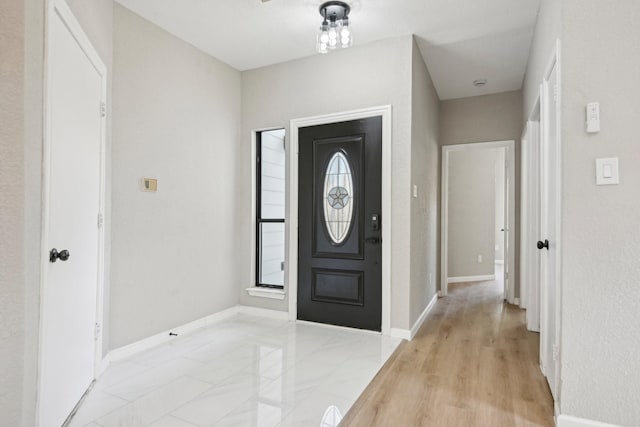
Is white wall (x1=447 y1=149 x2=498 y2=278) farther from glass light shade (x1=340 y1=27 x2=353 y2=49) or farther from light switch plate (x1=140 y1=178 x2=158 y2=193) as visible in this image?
light switch plate (x1=140 y1=178 x2=158 y2=193)

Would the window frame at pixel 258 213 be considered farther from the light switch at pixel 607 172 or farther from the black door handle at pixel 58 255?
the light switch at pixel 607 172

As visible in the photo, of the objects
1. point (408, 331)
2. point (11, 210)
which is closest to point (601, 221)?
point (408, 331)

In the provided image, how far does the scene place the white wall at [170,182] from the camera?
112 inches

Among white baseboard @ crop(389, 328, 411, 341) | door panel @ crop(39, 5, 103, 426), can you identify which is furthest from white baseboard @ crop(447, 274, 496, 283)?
door panel @ crop(39, 5, 103, 426)

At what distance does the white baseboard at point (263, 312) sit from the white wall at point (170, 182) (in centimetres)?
12

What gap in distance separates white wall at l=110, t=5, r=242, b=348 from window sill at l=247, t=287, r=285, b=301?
0.22 metres

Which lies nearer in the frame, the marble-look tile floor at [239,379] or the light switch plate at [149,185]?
the marble-look tile floor at [239,379]

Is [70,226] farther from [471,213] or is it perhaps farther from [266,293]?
[471,213]

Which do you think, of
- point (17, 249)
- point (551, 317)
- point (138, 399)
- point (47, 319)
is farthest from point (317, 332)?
point (17, 249)

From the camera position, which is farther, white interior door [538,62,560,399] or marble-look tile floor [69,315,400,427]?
white interior door [538,62,560,399]

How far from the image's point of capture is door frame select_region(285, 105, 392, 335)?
3.37 m

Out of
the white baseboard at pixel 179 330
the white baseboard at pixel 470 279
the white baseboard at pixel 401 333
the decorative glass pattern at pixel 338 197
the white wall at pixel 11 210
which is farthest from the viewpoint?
Answer: the white baseboard at pixel 470 279

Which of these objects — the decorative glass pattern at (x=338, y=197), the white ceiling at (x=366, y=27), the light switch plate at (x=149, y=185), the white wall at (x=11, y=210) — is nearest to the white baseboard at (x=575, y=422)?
the decorative glass pattern at (x=338, y=197)

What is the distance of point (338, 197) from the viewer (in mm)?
3646
